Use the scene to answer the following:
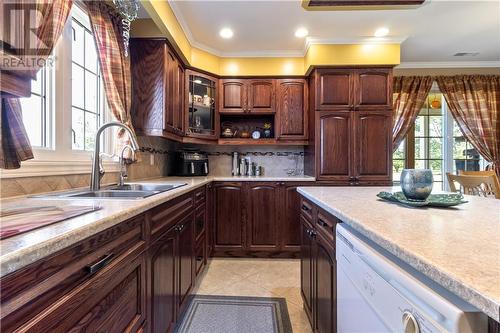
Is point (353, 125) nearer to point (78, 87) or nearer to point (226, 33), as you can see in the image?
point (226, 33)

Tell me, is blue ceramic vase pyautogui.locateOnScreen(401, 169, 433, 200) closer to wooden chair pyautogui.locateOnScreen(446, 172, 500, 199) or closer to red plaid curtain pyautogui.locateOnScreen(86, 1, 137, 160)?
wooden chair pyautogui.locateOnScreen(446, 172, 500, 199)

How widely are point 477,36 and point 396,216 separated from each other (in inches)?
138

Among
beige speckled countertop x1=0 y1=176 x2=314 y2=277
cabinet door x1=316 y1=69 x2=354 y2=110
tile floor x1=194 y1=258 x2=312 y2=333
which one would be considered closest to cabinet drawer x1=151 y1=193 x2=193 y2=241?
beige speckled countertop x1=0 y1=176 x2=314 y2=277

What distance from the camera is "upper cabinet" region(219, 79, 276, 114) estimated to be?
3506 millimetres

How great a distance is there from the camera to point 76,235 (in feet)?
2.23

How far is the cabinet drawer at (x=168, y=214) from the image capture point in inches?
51.5

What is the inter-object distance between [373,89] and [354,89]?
0.74 ft

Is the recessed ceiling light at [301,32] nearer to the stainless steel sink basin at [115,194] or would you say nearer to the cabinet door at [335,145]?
the cabinet door at [335,145]

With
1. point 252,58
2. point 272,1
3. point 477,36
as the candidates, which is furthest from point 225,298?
point 477,36

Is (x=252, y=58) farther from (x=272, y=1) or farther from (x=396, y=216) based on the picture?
(x=396, y=216)

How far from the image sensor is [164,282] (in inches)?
56.8

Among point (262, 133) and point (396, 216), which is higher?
point (262, 133)

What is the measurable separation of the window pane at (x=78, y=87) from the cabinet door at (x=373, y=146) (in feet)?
9.08

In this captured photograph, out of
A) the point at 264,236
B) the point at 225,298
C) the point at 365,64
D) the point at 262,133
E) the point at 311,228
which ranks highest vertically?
the point at 365,64
